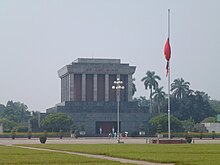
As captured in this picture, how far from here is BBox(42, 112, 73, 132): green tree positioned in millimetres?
110750

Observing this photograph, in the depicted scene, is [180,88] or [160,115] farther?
[180,88]

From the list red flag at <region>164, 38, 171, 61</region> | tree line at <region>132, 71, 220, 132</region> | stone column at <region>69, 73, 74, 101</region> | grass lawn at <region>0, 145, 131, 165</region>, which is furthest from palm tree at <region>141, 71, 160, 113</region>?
grass lawn at <region>0, 145, 131, 165</region>

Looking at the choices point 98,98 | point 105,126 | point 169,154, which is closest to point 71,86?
point 98,98

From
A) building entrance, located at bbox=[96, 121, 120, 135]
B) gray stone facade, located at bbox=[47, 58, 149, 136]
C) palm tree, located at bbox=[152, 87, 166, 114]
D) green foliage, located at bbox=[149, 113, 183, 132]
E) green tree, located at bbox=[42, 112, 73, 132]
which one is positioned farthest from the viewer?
palm tree, located at bbox=[152, 87, 166, 114]

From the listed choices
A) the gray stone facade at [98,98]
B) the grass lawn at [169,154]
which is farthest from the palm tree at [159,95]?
the grass lawn at [169,154]

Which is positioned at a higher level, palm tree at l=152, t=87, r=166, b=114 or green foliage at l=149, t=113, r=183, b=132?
palm tree at l=152, t=87, r=166, b=114

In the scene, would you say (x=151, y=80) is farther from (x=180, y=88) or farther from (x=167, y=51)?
(x=167, y=51)

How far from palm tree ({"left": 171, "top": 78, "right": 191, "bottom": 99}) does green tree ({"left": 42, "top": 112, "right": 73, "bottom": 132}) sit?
45789 millimetres

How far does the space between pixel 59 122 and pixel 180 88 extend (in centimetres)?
4954

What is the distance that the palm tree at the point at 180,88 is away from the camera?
150250 mm

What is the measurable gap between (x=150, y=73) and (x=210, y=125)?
108 ft

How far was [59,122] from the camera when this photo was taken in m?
111

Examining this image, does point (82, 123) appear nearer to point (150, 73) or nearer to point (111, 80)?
point (111, 80)

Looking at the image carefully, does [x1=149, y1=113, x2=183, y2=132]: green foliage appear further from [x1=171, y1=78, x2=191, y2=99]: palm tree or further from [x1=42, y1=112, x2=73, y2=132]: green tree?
[x1=171, y1=78, x2=191, y2=99]: palm tree
